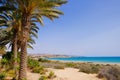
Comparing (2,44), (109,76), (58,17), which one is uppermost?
(58,17)

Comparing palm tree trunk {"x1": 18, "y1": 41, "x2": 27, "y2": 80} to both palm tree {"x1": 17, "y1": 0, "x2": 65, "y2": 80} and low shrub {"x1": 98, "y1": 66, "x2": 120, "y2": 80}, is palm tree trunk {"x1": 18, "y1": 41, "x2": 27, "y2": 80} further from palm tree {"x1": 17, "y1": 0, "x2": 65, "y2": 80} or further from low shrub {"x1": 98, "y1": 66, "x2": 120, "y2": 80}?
low shrub {"x1": 98, "y1": 66, "x2": 120, "y2": 80}

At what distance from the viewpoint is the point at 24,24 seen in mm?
14992

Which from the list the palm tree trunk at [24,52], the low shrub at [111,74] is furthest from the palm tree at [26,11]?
the low shrub at [111,74]

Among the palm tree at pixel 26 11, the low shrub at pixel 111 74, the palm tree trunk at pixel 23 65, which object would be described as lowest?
the low shrub at pixel 111 74

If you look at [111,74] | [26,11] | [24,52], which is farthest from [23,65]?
[111,74]

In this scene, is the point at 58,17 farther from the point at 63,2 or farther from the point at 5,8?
the point at 5,8

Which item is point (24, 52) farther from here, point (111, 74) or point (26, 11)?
point (111, 74)

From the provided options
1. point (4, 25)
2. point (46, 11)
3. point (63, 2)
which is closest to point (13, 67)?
point (4, 25)

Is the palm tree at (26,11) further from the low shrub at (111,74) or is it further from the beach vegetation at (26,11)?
the low shrub at (111,74)

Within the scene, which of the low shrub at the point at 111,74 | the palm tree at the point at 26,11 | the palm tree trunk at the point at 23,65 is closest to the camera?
the palm tree at the point at 26,11

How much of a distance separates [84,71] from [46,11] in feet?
29.8

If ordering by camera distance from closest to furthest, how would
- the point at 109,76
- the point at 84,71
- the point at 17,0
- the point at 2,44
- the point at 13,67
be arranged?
1. the point at 17,0
2. the point at 109,76
3. the point at 13,67
4. the point at 84,71
5. the point at 2,44

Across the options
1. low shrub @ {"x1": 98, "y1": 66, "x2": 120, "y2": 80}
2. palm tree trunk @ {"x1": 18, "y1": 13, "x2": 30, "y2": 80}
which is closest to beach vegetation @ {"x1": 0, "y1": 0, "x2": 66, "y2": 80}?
palm tree trunk @ {"x1": 18, "y1": 13, "x2": 30, "y2": 80}

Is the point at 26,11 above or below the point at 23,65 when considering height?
above
